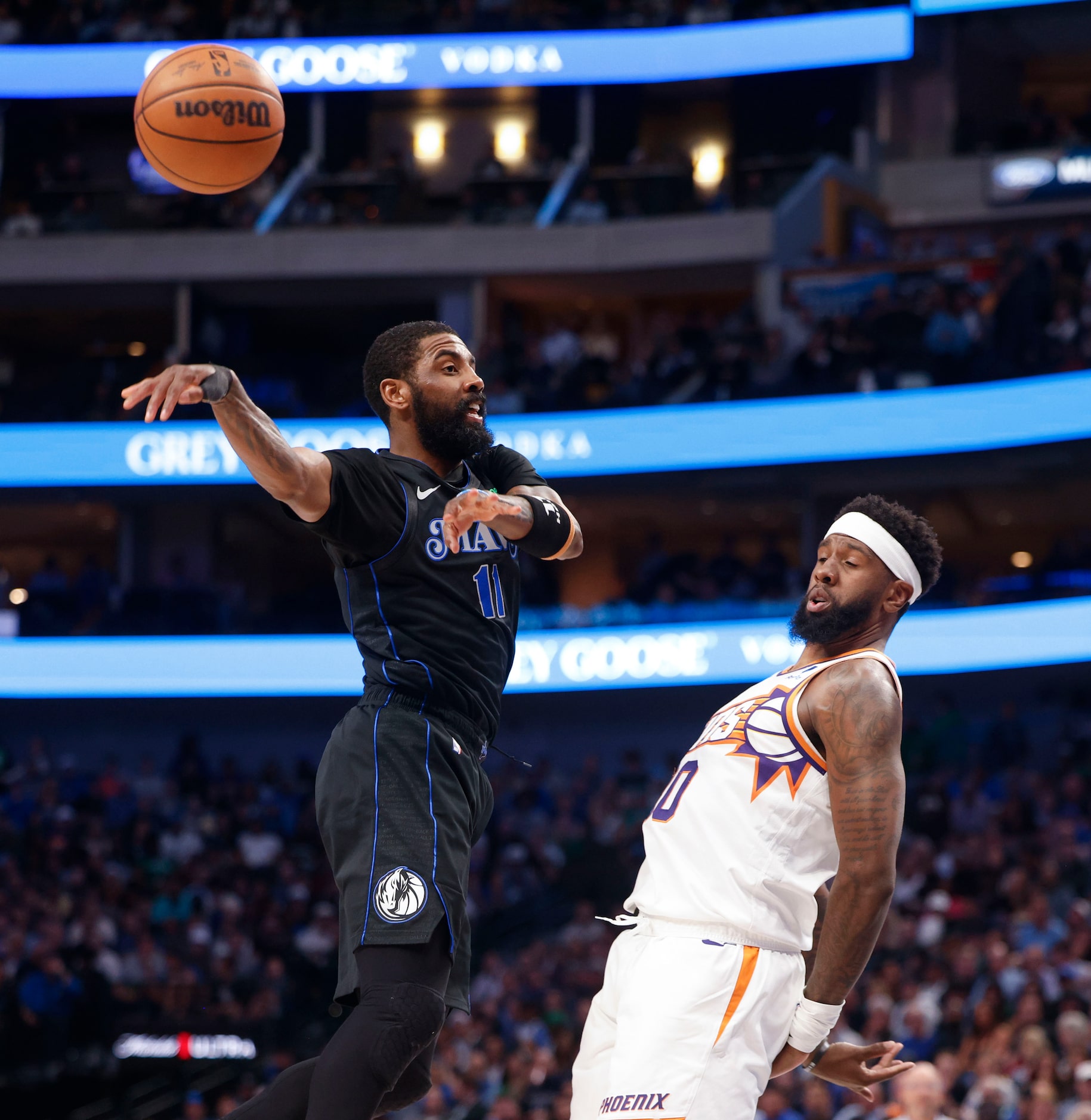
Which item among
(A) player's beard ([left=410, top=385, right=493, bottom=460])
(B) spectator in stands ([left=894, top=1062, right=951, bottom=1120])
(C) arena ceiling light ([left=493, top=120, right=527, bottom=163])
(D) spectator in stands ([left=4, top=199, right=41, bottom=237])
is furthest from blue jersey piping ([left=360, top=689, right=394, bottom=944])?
(C) arena ceiling light ([left=493, top=120, right=527, bottom=163])

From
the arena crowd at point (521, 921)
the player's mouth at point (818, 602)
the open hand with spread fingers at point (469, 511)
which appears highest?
the open hand with spread fingers at point (469, 511)

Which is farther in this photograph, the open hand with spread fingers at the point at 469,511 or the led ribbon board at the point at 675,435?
the led ribbon board at the point at 675,435

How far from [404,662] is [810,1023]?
1.37 m

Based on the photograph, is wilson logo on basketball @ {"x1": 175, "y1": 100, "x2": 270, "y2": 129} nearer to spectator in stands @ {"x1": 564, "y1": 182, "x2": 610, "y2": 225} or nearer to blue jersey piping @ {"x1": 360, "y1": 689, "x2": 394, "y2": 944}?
blue jersey piping @ {"x1": 360, "y1": 689, "x2": 394, "y2": 944}

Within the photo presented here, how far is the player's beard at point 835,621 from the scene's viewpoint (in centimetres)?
417

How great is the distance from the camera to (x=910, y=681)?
793 inches

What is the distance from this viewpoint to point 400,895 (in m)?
3.85

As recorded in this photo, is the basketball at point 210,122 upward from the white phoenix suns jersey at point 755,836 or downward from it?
upward

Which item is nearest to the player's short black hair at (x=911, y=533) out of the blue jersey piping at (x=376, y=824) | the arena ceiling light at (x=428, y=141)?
the blue jersey piping at (x=376, y=824)

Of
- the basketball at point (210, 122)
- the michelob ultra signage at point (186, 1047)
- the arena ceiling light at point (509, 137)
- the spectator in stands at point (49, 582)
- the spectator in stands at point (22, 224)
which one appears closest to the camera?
the basketball at point (210, 122)

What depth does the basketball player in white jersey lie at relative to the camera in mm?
3768

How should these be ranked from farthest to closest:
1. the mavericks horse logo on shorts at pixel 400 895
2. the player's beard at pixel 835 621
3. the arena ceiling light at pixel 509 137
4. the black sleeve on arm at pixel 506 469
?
1. the arena ceiling light at pixel 509 137
2. the black sleeve on arm at pixel 506 469
3. the player's beard at pixel 835 621
4. the mavericks horse logo on shorts at pixel 400 895

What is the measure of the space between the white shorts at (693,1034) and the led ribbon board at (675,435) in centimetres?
1503

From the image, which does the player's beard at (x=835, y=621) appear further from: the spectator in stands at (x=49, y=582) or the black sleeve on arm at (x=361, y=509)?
the spectator in stands at (x=49, y=582)
